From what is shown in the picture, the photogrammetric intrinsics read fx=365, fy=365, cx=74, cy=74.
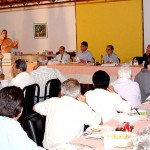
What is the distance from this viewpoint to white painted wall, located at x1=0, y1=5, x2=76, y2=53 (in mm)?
11984

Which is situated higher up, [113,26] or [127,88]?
[113,26]

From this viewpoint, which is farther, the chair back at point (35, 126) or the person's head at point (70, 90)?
the person's head at point (70, 90)

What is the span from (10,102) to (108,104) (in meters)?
1.49

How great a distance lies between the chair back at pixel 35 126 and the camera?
121 inches

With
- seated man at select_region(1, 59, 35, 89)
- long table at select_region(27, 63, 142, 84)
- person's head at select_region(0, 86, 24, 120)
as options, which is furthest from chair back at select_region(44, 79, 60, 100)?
person's head at select_region(0, 86, 24, 120)

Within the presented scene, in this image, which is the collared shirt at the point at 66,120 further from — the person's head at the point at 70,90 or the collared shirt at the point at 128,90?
the collared shirt at the point at 128,90

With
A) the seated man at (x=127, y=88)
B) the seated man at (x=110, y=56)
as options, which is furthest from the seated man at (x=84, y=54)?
the seated man at (x=127, y=88)

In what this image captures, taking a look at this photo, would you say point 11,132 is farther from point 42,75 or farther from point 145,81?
point 42,75

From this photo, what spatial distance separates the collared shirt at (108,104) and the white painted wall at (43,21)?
27.2 feet

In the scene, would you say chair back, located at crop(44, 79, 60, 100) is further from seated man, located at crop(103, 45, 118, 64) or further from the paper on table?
seated man, located at crop(103, 45, 118, 64)

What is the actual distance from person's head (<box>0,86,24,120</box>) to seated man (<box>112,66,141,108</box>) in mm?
2289

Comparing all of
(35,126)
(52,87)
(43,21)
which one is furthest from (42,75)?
(43,21)

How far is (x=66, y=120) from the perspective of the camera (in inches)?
122

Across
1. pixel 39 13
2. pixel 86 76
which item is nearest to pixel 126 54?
pixel 86 76
